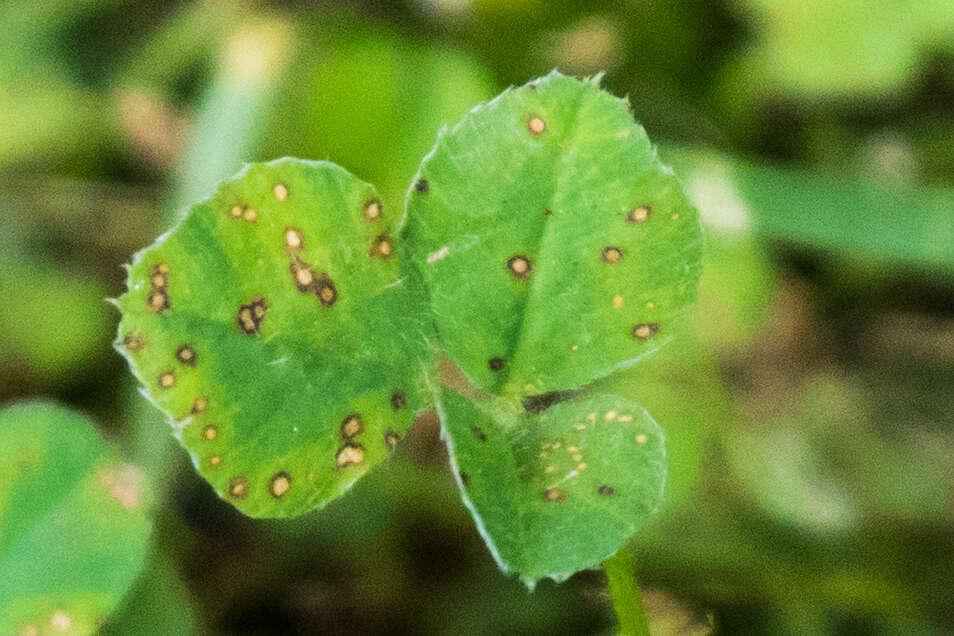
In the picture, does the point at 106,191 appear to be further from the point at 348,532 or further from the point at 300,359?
the point at 300,359

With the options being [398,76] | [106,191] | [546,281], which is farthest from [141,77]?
[546,281]

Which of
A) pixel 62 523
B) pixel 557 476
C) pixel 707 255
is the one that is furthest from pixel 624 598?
pixel 707 255

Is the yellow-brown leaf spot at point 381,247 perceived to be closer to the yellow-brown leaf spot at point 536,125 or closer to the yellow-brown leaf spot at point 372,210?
the yellow-brown leaf spot at point 372,210

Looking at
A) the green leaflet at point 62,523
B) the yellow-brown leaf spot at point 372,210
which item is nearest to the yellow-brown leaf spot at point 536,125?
the yellow-brown leaf spot at point 372,210

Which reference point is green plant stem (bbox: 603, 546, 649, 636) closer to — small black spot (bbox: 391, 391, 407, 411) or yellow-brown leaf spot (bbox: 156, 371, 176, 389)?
small black spot (bbox: 391, 391, 407, 411)

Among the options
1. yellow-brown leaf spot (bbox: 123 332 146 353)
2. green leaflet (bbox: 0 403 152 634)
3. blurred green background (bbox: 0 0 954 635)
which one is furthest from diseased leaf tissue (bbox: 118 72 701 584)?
blurred green background (bbox: 0 0 954 635)
